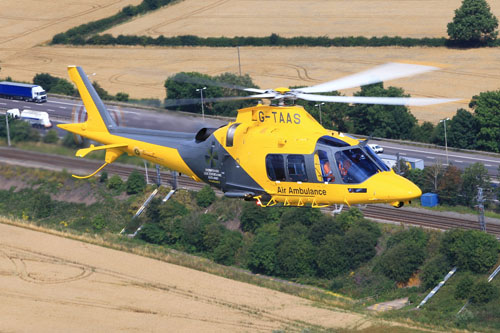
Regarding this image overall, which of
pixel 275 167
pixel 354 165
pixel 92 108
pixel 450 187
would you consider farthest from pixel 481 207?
pixel 275 167

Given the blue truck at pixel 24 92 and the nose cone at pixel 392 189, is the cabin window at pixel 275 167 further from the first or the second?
the blue truck at pixel 24 92

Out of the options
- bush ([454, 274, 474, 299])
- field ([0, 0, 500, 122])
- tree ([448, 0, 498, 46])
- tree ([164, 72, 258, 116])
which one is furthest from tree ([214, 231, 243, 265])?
tree ([448, 0, 498, 46])

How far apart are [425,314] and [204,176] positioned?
2787 cm

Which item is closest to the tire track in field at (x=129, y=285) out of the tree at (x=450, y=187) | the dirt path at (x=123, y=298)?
the dirt path at (x=123, y=298)

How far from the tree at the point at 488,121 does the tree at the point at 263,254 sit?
29058 millimetres

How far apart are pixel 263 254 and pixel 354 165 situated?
123 feet

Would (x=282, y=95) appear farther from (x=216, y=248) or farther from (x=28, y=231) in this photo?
(x=28, y=231)

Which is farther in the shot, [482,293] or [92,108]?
[482,293]

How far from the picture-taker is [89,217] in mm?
86875

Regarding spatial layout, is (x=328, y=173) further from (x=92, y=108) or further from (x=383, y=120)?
(x=383, y=120)

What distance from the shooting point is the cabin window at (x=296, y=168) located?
131 ft

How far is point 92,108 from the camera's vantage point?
165 feet

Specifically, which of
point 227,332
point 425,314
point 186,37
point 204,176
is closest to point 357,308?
point 425,314

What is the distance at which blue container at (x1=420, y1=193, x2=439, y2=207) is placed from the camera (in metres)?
82.1
